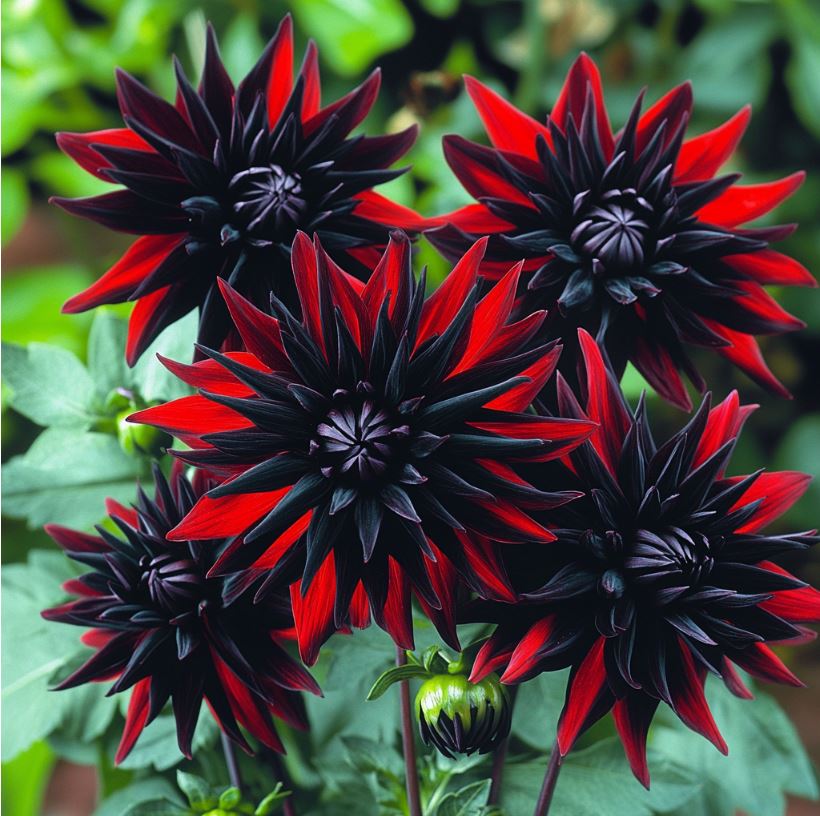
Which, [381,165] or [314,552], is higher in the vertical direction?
[381,165]

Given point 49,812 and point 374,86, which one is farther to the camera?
point 49,812

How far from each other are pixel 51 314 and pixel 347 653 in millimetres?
867

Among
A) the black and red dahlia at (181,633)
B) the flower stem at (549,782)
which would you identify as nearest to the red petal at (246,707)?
the black and red dahlia at (181,633)

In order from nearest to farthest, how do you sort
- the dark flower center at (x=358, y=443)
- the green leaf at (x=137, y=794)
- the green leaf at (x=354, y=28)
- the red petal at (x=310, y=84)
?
the dark flower center at (x=358, y=443), the red petal at (x=310, y=84), the green leaf at (x=137, y=794), the green leaf at (x=354, y=28)

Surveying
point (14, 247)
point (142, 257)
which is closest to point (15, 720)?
point (142, 257)

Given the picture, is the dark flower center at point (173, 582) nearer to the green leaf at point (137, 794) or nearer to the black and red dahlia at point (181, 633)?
the black and red dahlia at point (181, 633)

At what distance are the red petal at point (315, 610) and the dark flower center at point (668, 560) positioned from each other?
10cm

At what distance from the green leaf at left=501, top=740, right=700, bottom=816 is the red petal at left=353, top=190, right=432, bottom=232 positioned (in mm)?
254

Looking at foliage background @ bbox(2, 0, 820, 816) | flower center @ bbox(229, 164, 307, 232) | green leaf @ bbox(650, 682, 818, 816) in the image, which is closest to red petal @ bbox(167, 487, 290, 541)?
flower center @ bbox(229, 164, 307, 232)

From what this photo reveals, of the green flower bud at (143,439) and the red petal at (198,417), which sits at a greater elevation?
the green flower bud at (143,439)

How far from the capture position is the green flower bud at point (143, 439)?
1.45ft

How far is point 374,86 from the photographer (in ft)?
1.31

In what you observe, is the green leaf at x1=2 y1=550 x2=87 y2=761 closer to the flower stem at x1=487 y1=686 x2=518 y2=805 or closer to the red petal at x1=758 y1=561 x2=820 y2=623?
the flower stem at x1=487 y1=686 x2=518 y2=805

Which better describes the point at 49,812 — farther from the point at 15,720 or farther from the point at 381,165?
the point at 381,165
